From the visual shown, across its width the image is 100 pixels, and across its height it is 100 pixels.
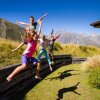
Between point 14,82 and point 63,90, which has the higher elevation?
point 14,82

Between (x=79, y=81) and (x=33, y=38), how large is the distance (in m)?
4.84

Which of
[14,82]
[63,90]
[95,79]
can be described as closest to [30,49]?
[14,82]

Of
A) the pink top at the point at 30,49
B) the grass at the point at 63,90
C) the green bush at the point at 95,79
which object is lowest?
the grass at the point at 63,90

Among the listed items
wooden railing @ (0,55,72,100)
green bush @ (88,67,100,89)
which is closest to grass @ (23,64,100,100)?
green bush @ (88,67,100,89)

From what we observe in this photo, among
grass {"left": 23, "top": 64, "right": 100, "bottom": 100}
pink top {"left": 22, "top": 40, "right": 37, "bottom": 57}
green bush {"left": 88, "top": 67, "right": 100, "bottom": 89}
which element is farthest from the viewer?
green bush {"left": 88, "top": 67, "right": 100, "bottom": 89}

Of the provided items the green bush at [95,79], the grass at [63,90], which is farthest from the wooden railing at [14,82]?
the green bush at [95,79]

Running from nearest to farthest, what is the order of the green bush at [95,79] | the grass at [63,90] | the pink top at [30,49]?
the pink top at [30,49]
the grass at [63,90]
the green bush at [95,79]

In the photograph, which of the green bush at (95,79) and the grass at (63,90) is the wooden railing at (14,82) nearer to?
the grass at (63,90)

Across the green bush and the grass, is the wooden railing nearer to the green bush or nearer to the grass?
the grass

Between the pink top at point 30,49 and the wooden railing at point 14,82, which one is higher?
the pink top at point 30,49

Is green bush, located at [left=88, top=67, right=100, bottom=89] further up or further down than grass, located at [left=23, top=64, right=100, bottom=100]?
further up

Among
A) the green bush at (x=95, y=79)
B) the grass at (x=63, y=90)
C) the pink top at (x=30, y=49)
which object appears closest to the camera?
the pink top at (x=30, y=49)

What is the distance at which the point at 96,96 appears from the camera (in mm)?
10336

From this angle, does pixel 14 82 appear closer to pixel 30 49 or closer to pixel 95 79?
pixel 30 49
